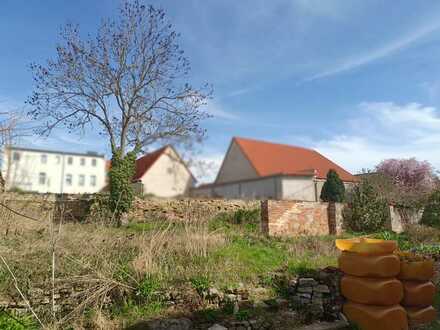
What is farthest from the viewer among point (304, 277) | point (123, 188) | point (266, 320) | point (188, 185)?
point (123, 188)

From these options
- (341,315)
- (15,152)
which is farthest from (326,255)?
(15,152)

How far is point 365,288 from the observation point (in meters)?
5.17

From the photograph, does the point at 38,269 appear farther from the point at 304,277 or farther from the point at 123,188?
the point at 123,188

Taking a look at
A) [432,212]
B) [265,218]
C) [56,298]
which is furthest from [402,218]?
[56,298]

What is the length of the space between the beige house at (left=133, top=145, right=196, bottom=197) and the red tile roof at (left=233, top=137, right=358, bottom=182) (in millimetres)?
6959

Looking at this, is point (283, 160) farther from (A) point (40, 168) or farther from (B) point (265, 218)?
(A) point (40, 168)

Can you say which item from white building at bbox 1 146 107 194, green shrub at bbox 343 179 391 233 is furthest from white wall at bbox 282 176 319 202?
white building at bbox 1 146 107 194

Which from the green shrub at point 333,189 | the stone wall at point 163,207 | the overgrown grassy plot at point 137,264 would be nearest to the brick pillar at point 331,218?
the stone wall at point 163,207

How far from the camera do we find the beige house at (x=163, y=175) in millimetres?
10547

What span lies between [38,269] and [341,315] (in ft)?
15.2

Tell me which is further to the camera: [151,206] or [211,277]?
[151,206]

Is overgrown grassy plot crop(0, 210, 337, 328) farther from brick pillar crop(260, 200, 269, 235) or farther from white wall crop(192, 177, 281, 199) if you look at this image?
white wall crop(192, 177, 281, 199)

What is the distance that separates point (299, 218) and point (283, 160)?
9.68m

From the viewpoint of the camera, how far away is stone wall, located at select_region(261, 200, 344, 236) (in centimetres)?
1044
